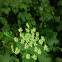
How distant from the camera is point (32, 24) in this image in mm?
2266

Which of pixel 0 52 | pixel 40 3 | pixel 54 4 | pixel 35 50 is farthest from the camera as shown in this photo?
pixel 54 4

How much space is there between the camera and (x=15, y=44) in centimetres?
186

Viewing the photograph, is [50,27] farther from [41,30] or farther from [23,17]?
[23,17]

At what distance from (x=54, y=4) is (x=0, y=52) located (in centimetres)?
187

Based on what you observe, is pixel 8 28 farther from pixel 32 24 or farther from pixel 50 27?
pixel 50 27

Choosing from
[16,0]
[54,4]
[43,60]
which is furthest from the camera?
[54,4]

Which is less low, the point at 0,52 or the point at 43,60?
the point at 0,52

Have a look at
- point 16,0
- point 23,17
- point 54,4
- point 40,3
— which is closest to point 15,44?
point 23,17

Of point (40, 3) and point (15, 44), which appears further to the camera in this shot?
point (40, 3)

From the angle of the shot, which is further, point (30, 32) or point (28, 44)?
point (30, 32)

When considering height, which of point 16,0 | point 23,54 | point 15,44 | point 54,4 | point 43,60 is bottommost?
point 43,60

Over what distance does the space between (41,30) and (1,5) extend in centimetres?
93

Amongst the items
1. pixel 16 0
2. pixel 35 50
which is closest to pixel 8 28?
pixel 16 0

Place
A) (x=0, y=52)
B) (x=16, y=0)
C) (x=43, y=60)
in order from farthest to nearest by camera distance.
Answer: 1. (x=16, y=0)
2. (x=43, y=60)
3. (x=0, y=52)
